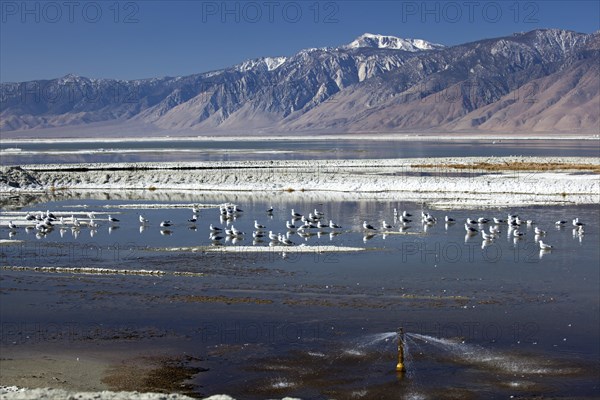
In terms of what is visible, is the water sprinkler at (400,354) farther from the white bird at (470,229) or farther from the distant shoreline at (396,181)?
the distant shoreline at (396,181)

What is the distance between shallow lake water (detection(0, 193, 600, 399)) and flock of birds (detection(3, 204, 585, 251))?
0.37 m

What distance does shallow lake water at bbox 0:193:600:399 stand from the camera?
16266 mm

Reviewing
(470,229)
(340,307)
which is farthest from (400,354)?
(470,229)

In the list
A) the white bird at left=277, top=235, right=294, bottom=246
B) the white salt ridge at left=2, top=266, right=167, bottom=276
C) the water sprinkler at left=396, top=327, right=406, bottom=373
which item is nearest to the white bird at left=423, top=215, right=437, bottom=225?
the white bird at left=277, top=235, right=294, bottom=246

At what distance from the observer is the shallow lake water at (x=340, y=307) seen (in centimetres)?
1627

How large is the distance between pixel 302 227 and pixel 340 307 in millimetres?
13450

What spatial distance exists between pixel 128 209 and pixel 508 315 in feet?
92.4

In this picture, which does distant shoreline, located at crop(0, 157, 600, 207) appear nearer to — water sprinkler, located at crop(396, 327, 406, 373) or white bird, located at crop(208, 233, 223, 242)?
white bird, located at crop(208, 233, 223, 242)

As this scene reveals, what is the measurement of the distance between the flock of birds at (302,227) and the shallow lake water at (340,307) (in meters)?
0.37

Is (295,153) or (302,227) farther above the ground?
(295,153)

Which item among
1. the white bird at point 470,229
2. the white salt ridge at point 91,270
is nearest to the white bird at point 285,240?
the white salt ridge at point 91,270

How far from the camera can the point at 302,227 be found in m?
34.8

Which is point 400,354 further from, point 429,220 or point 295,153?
point 295,153

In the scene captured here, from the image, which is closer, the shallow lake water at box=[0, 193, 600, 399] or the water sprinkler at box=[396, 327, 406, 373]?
the shallow lake water at box=[0, 193, 600, 399]
